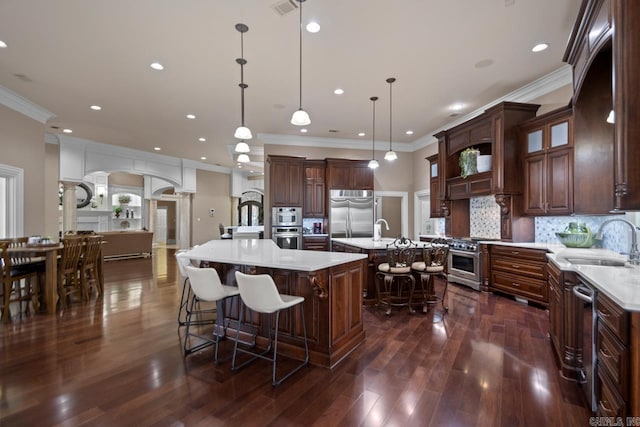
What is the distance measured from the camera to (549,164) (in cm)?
418

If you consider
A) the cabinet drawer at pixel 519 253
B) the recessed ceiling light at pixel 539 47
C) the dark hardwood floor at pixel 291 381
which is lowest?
the dark hardwood floor at pixel 291 381

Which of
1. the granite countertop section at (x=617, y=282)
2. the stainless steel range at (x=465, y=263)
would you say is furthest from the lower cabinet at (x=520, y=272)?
the granite countertop section at (x=617, y=282)

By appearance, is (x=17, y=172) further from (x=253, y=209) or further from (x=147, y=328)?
(x=253, y=209)

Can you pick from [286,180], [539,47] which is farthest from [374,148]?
[539,47]

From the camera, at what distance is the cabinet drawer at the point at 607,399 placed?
4.37 ft

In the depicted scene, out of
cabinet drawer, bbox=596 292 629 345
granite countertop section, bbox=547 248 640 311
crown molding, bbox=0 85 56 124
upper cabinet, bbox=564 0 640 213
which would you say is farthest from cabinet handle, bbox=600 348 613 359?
crown molding, bbox=0 85 56 124

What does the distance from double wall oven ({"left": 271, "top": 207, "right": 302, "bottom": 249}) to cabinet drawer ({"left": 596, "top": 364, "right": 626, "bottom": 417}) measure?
5641mm

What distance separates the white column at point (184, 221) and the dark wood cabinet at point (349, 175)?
6.87 m

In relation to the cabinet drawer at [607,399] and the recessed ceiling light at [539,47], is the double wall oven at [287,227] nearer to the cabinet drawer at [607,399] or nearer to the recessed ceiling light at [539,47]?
the recessed ceiling light at [539,47]

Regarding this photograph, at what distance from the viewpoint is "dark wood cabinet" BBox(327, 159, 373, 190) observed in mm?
7121

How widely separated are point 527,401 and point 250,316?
7.82 feet

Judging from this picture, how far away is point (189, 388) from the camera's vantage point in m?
2.20

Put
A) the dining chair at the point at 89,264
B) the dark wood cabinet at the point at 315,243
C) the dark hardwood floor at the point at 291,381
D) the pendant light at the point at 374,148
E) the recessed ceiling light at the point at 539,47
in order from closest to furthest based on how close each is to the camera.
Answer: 1. the dark hardwood floor at the point at 291,381
2. the recessed ceiling light at the point at 539,47
3. the dining chair at the point at 89,264
4. the pendant light at the point at 374,148
5. the dark wood cabinet at the point at 315,243

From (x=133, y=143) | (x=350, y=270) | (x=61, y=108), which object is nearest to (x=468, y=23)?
(x=350, y=270)
